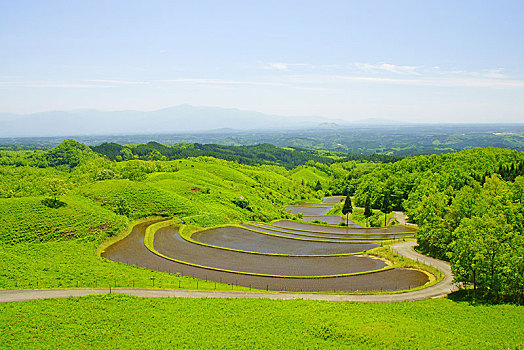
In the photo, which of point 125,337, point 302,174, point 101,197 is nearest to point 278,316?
point 125,337

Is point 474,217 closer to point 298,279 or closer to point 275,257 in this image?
point 298,279

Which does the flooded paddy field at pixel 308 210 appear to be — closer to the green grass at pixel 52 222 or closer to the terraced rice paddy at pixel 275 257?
the terraced rice paddy at pixel 275 257

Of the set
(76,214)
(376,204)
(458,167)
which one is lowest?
(376,204)

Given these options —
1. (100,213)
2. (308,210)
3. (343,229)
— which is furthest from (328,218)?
(100,213)

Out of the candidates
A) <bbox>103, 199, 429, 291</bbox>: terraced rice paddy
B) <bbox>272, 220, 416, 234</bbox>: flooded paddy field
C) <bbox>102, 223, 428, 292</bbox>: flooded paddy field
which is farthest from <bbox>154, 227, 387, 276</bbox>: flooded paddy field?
<bbox>272, 220, 416, 234</bbox>: flooded paddy field

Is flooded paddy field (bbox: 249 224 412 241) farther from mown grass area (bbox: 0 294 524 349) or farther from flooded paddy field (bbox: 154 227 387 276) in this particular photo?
mown grass area (bbox: 0 294 524 349)

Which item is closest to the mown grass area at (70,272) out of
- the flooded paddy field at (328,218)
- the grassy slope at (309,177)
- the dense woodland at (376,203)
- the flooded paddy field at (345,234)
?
the dense woodland at (376,203)

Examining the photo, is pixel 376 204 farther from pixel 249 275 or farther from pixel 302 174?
pixel 302 174
